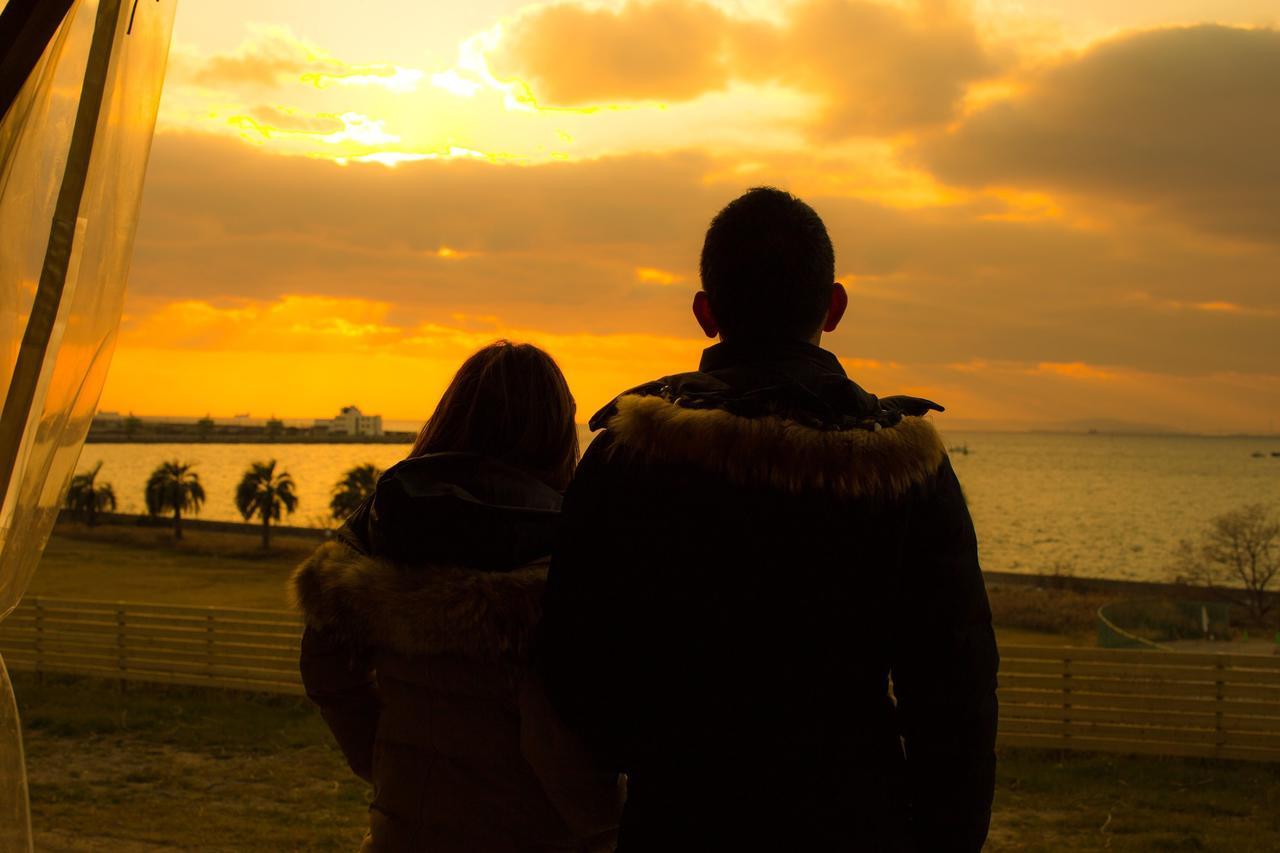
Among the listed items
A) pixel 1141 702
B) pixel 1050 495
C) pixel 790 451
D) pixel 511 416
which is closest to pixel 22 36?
pixel 511 416

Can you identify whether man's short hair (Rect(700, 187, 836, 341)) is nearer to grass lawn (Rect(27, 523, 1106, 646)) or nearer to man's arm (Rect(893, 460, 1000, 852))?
man's arm (Rect(893, 460, 1000, 852))

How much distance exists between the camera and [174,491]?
3869 centimetres

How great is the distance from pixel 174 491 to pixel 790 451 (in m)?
41.3

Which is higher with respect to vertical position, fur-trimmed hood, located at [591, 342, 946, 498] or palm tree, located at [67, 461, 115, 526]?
fur-trimmed hood, located at [591, 342, 946, 498]

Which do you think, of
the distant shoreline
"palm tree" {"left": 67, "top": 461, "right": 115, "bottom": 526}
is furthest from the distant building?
"palm tree" {"left": 67, "top": 461, "right": 115, "bottom": 526}

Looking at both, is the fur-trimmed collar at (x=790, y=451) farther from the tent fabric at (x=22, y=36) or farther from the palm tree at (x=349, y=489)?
the palm tree at (x=349, y=489)

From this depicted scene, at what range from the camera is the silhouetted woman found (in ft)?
5.62

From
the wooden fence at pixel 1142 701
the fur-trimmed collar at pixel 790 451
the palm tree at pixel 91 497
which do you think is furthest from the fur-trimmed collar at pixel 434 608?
the palm tree at pixel 91 497

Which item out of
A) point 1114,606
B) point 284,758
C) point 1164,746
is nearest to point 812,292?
point 284,758

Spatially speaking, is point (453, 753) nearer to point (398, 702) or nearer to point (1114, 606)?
point (398, 702)

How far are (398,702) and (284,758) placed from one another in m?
7.80

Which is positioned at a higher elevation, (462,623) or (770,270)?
(770,270)

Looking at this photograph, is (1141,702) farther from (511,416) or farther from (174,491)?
(174,491)

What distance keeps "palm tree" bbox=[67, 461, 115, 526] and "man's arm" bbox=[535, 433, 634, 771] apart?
43295mm
